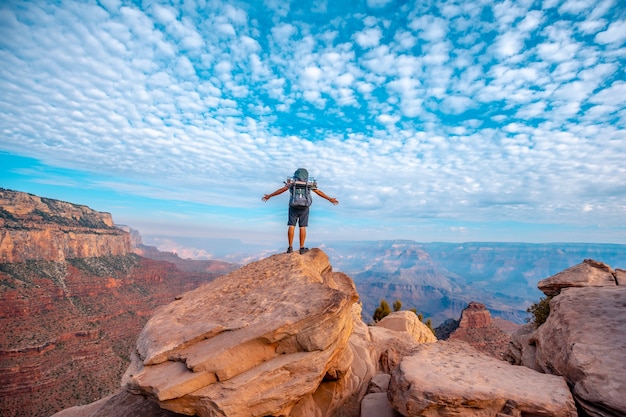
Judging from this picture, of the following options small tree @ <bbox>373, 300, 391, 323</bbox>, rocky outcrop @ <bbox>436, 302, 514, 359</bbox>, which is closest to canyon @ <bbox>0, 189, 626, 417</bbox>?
small tree @ <bbox>373, 300, 391, 323</bbox>

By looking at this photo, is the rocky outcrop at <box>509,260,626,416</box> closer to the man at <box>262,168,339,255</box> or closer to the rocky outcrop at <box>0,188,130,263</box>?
the man at <box>262,168,339,255</box>

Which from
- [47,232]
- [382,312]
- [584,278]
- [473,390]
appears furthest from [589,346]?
[47,232]

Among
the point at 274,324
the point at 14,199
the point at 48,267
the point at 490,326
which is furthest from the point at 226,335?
the point at 14,199

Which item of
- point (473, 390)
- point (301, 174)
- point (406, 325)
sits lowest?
point (406, 325)

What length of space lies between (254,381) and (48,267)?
126253 mm

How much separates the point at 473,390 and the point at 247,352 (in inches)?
246

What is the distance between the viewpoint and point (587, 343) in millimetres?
9297

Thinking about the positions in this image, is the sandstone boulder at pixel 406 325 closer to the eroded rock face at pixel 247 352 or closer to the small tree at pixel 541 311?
the small tree at pixel 541 311

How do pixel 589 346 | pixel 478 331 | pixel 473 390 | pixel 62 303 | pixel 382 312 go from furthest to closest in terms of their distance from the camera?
pixel 478 331 < pixel 62 303 < pixel 382 312 < pixel 589 346 < pixel 473 390

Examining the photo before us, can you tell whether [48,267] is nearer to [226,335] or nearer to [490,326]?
[226,335]

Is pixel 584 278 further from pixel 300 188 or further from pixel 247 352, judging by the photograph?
pixel 247 352

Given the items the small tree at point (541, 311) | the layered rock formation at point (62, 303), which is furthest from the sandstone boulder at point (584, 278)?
the layered rock formation at point (62, 303)

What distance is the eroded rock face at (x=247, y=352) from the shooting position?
8758mm

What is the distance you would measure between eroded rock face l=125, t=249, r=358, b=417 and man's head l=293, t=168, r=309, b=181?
16.7ft
